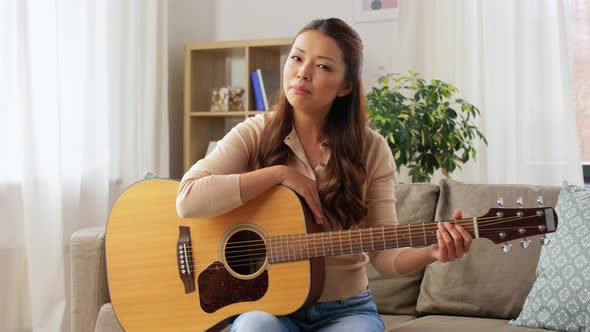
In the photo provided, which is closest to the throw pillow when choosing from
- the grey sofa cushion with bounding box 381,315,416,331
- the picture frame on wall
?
the grey sofa cushion with bounding box 381,315,416,331

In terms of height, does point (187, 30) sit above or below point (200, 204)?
above

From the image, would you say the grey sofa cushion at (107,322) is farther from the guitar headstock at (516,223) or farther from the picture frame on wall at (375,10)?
the picture frame on wall at (375,10)

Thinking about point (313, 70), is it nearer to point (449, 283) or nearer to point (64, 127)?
point (449, 283)

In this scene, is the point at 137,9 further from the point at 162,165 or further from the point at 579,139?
the point at 579,139

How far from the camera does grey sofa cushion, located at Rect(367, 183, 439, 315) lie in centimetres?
234

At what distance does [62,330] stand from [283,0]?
2021 millimetres

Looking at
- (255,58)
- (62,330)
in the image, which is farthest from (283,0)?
(62,330)

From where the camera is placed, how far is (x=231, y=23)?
4125mm

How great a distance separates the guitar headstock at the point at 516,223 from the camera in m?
1.45

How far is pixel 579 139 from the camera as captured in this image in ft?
11.0

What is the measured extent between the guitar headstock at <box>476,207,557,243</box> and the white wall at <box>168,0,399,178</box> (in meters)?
2.29

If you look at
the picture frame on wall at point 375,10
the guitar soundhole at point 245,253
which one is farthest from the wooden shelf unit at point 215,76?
the guitar soundhole at point 245,253

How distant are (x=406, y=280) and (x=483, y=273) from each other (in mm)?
256

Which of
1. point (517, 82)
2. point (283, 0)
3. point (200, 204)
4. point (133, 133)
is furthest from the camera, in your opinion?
point (283, 0)
